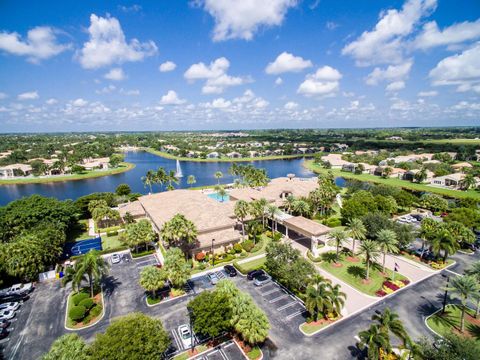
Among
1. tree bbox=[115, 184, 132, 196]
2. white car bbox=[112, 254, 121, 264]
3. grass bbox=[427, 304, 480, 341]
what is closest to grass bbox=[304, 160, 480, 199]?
grass bbox=[427, 304, 480, 341]

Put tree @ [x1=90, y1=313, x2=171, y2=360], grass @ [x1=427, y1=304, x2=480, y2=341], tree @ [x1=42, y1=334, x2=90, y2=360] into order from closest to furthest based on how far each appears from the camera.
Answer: tree @ [x1=42, y1=334, x2=90, y2=360], tree @ [x1=90, y1=313, x2=171, y2=360], grass @ [x1=427, y1=304, x2=480, y2=341]

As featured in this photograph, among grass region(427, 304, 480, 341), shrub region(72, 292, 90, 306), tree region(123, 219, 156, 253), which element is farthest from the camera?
tree region(123, 219, 156, 253)

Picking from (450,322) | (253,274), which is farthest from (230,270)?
(450,322)

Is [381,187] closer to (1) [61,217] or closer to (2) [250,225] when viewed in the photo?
(2) [250,225]

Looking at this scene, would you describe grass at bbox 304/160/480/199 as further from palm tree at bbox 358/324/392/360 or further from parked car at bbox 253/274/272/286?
palm tree at bbox 358/324/392/360

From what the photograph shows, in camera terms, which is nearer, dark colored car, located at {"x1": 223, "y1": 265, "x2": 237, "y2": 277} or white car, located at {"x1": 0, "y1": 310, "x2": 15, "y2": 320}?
white car, located at {"x1": 0, "y1": 310, "x2": 15, "y2": 320}

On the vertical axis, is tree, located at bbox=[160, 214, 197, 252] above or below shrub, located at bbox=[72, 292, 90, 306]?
above

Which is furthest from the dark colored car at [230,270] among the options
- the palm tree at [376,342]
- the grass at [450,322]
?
the grass at [450,322]

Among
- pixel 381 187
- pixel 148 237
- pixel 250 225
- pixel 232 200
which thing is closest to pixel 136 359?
pixel 148 237
